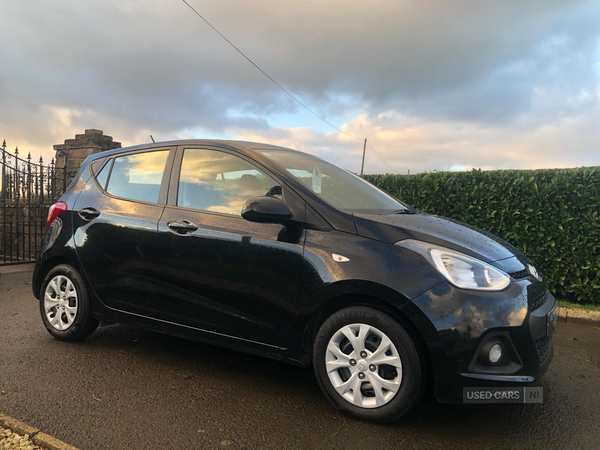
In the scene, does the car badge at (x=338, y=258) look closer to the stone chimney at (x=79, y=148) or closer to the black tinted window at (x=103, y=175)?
the black tinted window at (x=103, y=175)

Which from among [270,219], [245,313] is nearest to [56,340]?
[245,313]

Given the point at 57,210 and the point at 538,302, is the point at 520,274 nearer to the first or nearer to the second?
the point at 538,302

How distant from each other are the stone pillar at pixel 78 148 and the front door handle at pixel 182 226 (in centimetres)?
649

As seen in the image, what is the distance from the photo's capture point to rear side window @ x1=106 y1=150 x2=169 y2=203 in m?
3.53

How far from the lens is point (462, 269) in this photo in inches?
97.0

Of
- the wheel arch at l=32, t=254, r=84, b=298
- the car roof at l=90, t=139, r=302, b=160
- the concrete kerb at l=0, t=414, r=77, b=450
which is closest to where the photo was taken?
the concrete kerb at l=0, t=414, r=77, b=450

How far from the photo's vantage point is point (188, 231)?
3.16 metres

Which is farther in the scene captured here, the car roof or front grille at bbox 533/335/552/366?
the car roof

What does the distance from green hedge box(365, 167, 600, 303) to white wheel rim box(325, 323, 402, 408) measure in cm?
428

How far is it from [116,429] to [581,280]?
565 cm

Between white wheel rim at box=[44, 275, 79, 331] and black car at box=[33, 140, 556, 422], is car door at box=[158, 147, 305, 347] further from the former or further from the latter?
white wheel rim at box=[44, 275, 79, 331]

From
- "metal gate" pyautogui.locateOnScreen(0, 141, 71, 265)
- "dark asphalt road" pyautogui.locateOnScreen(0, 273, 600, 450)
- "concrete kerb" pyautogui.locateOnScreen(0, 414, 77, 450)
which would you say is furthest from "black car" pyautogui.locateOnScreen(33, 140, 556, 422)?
"metal gate" pyautogui.locateOnScreen(0, 141, 71, 265)

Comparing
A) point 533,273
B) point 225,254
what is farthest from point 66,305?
point 533,273

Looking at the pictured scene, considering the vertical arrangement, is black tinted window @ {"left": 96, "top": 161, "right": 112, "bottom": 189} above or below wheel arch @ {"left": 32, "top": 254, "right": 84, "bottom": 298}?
above
